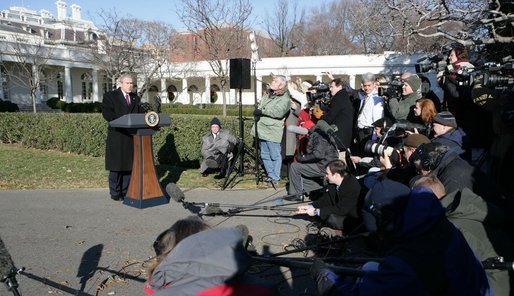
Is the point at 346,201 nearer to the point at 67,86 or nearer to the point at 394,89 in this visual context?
the point at 394,89

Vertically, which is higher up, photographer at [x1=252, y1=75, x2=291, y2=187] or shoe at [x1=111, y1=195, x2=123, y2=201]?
photographer at [x1=252, y1=75, x2=291, y2=187]

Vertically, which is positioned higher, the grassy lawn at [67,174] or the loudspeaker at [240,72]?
the loudspeaker at [240,72]

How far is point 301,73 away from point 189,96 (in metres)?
16.7

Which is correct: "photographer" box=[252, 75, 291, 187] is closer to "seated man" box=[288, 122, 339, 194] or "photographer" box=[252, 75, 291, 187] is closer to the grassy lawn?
the grassy lawn

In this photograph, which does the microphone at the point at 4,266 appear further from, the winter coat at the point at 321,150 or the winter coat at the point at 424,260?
the winter coat at the point at 321,150

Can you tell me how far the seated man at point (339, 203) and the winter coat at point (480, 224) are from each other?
2088 mm

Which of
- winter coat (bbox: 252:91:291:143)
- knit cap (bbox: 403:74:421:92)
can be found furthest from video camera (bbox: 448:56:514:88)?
winter coat (bbox: 252:91:291:143)

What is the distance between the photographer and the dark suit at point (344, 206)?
5.27m

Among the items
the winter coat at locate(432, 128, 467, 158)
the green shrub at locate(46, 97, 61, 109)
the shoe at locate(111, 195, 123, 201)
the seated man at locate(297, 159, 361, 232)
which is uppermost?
the green shrub at locate(46, 97, 61, 109)

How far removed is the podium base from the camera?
7.16 metres

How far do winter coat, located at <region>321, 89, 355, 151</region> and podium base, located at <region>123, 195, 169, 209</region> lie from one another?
3.05 metres

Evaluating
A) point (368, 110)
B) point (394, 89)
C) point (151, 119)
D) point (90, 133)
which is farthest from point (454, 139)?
point (90, 133)

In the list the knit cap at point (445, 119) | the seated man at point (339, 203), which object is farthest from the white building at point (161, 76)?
the seated man at point (339, 203)

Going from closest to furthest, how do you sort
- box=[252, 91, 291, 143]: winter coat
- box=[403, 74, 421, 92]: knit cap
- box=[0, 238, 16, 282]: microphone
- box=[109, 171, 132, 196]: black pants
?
1. box=[0, 238, 16, 282]: microphone
2. box=[403, 74, 421, 92]: knit cap
3. box=[109, 171, 132, 196]: black pants
4. box=[252, 91, 291, 143]: winter coat
